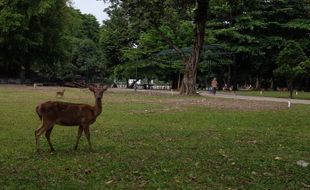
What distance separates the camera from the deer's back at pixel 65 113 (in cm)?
993

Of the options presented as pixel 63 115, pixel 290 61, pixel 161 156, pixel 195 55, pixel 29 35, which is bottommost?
pixel 161 156

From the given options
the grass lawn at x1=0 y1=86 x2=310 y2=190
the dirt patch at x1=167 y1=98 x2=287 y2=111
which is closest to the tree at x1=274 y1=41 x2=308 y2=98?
the dirt patch at x1=167 y1=98 x2=287 y2=111

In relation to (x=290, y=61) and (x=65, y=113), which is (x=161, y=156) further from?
(x=290, y=61)

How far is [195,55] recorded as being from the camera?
38.1m

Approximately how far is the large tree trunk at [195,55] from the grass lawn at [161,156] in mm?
21114

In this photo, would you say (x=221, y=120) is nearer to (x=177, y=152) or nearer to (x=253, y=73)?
(x=177, y=152)

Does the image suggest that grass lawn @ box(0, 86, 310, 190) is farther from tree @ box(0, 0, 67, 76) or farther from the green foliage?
tree @ box(0, 0, 67, 76)

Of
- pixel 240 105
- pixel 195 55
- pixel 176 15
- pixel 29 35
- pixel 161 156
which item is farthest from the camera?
pixel 29 35

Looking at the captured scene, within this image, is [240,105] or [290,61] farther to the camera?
[290,61]

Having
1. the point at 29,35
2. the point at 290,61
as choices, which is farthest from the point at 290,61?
the point at 29,35

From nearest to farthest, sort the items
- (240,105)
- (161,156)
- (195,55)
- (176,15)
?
(161,156)
(240,105)
(195,55)
(176,15)

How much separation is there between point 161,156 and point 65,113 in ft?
6.73

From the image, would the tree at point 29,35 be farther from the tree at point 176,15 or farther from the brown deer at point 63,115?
the brown deer at point 63,115

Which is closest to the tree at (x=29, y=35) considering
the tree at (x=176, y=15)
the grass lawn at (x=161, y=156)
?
the tree at (x=176, y=15)
